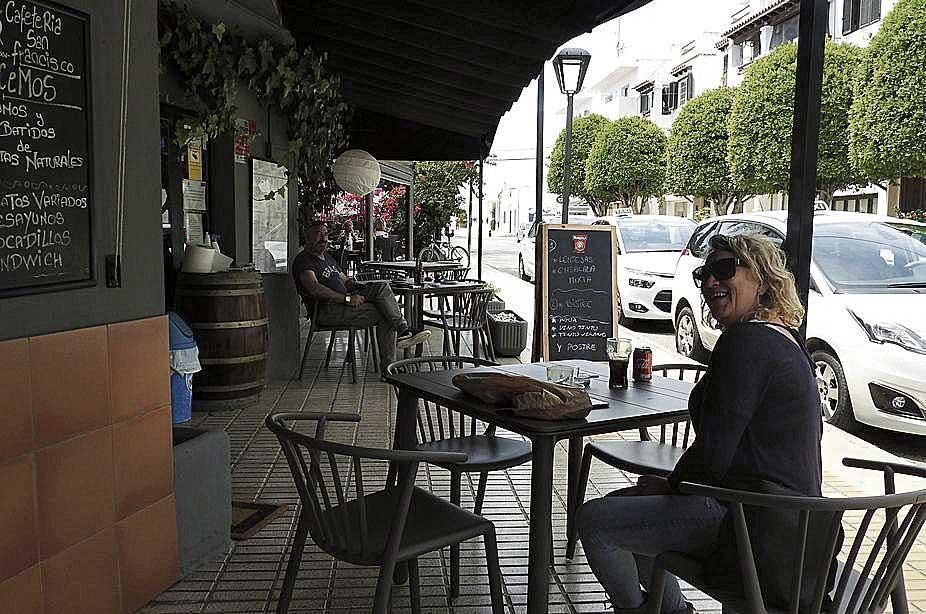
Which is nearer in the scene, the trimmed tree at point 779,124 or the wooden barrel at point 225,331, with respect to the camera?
the wooden barrel at point 225,331

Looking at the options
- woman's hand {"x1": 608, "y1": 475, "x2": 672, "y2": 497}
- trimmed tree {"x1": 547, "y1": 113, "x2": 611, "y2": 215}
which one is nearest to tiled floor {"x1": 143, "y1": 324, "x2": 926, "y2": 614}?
woman's hand {"x1": 608, "y1": 475, "x2": 672, "y2": 497}

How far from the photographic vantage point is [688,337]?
7996 millimetres

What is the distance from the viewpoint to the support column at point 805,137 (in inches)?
120

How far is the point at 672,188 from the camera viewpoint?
25859 millimetres

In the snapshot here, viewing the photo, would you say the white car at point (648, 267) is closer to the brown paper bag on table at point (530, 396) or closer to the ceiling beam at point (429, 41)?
the ceiling beam at point (429, 41)

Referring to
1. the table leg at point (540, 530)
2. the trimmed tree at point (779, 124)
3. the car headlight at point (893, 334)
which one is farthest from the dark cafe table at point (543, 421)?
the trimmed tree at point (779, 124)

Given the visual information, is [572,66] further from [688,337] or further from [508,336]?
[688,337]

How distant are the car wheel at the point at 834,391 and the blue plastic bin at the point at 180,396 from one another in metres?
3.89

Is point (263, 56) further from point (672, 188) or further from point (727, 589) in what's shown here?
point (672, 188)

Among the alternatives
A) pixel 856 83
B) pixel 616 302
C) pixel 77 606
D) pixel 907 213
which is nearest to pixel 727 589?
pixel 77 606

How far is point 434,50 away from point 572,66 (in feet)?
5.10

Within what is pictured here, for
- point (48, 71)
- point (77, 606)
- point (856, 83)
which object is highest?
point (856, 83)

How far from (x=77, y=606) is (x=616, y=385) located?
189 centimetres

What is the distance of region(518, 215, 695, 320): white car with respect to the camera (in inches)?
377
